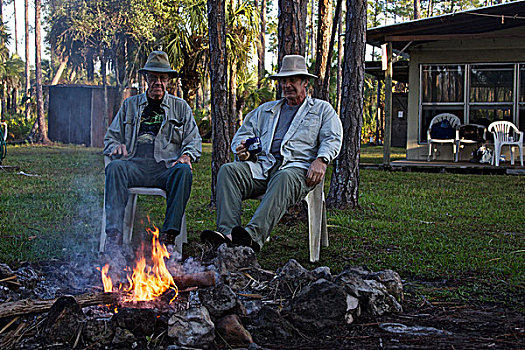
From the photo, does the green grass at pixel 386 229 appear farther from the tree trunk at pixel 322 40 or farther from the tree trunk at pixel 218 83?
the tree trunk at pixel 322 40

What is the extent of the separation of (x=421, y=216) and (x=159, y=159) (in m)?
3.14

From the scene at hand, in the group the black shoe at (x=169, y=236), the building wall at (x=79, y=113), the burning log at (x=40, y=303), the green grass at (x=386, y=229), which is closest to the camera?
the burning log at (x=40, y=303)

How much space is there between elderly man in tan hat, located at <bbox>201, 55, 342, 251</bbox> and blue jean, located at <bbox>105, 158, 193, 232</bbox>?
0.98 feet

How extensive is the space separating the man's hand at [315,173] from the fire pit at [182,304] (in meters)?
0.84

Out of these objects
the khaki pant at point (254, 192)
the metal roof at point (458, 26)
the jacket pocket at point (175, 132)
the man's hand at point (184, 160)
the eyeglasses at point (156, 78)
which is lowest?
the khaki pant at point (254, 192)

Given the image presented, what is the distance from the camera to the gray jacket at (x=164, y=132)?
4918 millimetres

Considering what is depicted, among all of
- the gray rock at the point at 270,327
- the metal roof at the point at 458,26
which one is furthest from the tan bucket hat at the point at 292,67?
the metal roof at the point at 458,26

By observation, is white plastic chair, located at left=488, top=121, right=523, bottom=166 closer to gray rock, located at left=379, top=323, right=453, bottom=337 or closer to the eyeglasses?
the eyeglasses

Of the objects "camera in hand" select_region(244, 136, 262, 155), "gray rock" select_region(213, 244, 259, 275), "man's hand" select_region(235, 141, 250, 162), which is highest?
"camera in hand" select_region(244, 136, 262, 155)

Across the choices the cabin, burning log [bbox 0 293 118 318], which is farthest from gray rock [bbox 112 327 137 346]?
the cabin

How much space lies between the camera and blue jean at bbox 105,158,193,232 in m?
4.44

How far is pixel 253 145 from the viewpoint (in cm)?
471

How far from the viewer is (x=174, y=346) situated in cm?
272

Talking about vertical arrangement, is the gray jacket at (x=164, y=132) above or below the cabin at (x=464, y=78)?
below
